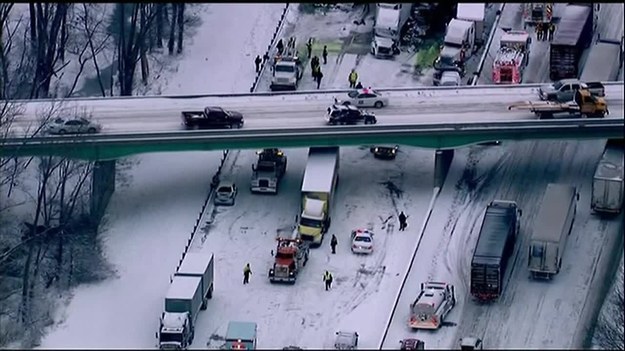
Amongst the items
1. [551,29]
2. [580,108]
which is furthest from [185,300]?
[551,29]

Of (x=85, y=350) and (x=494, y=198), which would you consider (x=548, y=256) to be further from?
(x=85, y=350)

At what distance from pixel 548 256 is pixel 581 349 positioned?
1262cm

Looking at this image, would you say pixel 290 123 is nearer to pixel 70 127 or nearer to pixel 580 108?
pixel 70 127

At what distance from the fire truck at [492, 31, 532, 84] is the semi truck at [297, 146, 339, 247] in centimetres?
1268

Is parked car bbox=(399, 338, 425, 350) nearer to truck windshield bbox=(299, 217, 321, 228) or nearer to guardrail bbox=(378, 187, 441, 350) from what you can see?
guardrail bbox=(378, 187, 441, 350)

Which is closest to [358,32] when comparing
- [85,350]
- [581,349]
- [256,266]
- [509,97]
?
[509,97]

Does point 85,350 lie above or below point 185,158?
above

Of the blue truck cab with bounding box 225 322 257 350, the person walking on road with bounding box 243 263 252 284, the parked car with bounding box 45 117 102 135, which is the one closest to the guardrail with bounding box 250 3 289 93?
the parked car with bounding box 45 117 102 135

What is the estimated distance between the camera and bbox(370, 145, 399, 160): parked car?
10975 centimetres

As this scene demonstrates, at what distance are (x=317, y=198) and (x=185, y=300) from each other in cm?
1047

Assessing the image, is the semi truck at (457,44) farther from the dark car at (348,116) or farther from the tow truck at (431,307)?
the tow truck at (431,307)

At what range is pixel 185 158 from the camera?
364ft

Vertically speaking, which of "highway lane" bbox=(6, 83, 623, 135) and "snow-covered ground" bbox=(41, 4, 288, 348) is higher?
"highway lane" bbox=(6, 83, 623, 135)

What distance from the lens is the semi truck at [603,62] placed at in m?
113
